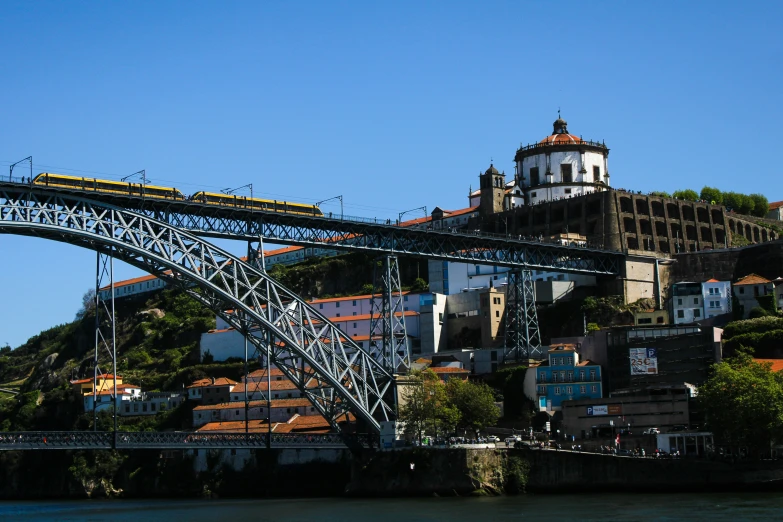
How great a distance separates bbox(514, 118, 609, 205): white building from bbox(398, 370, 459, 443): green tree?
48.7 m

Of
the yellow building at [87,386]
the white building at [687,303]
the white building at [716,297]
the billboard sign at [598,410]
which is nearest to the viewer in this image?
the billboard sign at [598,410]

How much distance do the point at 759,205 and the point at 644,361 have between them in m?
62.9

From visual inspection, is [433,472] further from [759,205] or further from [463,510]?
[759,205]

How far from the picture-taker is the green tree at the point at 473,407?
7075 cm

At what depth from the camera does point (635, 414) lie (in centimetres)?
7006

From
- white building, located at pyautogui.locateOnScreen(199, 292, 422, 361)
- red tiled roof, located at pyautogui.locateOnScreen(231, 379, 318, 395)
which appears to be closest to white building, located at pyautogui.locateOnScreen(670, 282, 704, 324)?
white building, located at pyautogui.locateOnScreen(199, 292, 422, 361)

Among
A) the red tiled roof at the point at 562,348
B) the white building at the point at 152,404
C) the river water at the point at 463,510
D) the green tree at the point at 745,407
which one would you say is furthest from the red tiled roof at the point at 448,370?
the green tree at the point at 745,407

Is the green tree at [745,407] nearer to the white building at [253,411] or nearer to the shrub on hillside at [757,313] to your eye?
the shrub on hillside at [757,313]

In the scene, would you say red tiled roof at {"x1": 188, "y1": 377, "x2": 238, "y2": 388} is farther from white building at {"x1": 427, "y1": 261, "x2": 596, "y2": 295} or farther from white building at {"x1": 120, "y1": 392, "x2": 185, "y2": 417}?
white building at {"x1": 427, "y1": 261, "x2": 596, "y2": 295}

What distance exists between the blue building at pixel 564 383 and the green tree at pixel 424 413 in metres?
9.81

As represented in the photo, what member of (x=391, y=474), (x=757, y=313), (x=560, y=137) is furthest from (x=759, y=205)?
(x=391, y=474)

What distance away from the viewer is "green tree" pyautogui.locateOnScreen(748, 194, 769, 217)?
132m

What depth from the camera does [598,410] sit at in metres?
71.9

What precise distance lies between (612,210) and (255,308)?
1914 inches
